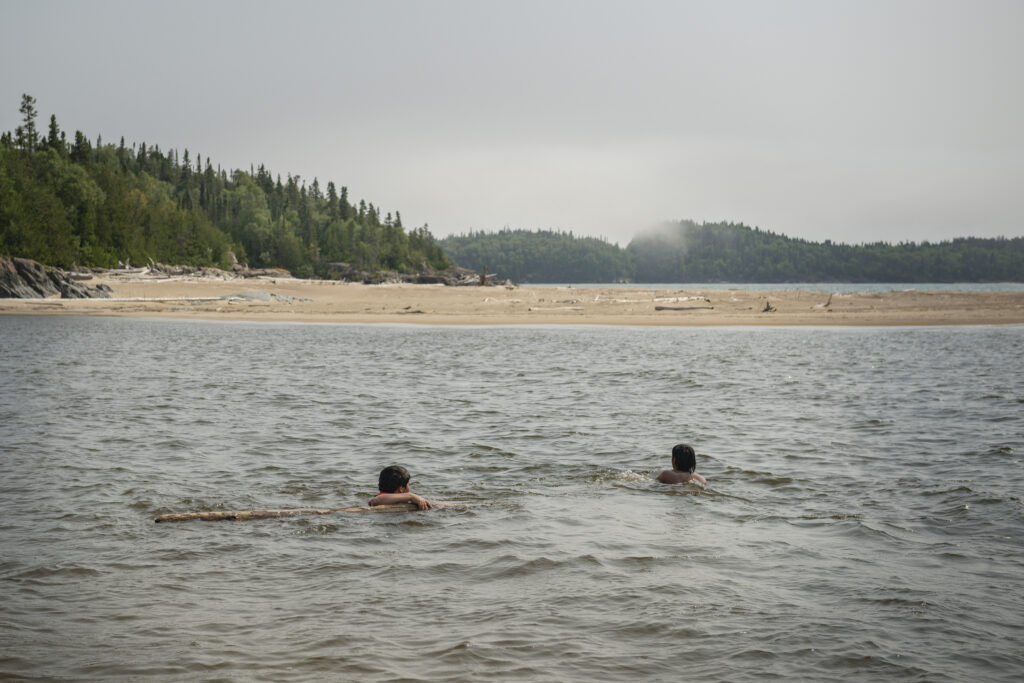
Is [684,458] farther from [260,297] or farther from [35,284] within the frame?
[35,284]

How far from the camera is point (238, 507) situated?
10.2 meters

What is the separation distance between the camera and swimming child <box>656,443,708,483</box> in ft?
37.0

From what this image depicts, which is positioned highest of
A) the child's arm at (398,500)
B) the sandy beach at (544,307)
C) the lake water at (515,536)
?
the sandy beach at (544,307)

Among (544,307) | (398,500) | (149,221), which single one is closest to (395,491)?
(398,500)

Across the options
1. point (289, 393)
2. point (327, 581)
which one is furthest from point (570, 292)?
point (327, 581)

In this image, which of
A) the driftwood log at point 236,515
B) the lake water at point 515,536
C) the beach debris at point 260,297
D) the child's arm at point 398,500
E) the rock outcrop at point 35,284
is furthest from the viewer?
the beach debris at point 260,297

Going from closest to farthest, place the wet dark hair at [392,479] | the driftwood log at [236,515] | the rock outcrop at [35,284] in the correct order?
the driftwood log at [236,515], the wet dark hair at [392,479], the rock outcrop at [35,284]

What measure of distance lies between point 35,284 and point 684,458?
207 feet

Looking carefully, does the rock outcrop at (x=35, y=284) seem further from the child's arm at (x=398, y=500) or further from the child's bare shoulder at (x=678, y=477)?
the child's bare shoulder at (x=678, y=477)

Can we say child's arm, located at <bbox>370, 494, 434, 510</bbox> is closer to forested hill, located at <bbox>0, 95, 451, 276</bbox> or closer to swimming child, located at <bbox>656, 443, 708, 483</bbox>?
swimming child, located at <bbox>656, 443, 708, 483</bbox>

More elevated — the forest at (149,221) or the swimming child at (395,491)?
the forest at (149,221)

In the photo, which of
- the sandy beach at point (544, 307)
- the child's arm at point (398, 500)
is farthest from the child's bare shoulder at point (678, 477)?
the sandy beach at point (544, 307)

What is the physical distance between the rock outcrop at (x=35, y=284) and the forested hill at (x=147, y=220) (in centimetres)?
1978

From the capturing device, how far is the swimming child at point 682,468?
11273 mm
